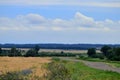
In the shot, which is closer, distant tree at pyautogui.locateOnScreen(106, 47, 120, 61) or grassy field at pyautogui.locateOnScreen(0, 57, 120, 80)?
grassy field at pyautogui.locateOnScreen(0, 57, 120, 80)

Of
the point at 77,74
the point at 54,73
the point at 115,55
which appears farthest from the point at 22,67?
the point at 115,55

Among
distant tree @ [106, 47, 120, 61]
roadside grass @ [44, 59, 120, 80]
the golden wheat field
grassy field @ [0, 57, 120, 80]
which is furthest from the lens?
distant tree @ [106, 47, 120, 61]

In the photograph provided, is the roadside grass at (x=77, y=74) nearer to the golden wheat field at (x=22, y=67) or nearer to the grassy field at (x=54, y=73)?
the grassy field at (x=54, y=73)

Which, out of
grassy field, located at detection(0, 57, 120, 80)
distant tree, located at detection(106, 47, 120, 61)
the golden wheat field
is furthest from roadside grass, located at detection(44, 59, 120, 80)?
distant tree, located at detection(106, 47, 120, 61)

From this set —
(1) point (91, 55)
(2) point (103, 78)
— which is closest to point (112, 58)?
(1) point (91, 55)

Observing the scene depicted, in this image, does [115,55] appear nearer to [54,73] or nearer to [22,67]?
[22,67]

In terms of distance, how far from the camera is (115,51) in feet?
305

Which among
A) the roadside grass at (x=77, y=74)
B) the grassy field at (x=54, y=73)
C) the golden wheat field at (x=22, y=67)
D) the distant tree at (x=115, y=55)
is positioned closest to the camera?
the grassy field at (x=54, y=73)

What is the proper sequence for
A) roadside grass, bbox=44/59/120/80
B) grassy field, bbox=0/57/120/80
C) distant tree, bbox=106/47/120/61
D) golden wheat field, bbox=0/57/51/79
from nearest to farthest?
grassy field, bbox=0/57/120/80 < roadside grass, bbox=44/59/120/80 < golden wheat field, bbox=0/57/51/79 < distant tree, bbox=106/47/120/61

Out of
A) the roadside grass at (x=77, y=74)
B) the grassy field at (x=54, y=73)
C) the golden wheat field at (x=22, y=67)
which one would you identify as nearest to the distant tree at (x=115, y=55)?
the golden wheat field at (x=22, y=67)

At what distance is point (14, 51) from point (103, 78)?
88536mm

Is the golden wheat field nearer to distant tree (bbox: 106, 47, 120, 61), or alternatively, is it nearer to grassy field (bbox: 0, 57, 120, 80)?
grassy field (bbox: 0, 57, 120, 80)

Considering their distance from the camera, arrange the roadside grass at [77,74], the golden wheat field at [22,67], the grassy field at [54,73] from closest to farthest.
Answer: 1. the grassy field at [54,73]
2. the roadside grass at [77,74]
3. the golden wheat field at [22,67]

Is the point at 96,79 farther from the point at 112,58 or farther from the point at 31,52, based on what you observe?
the point at 31,52
